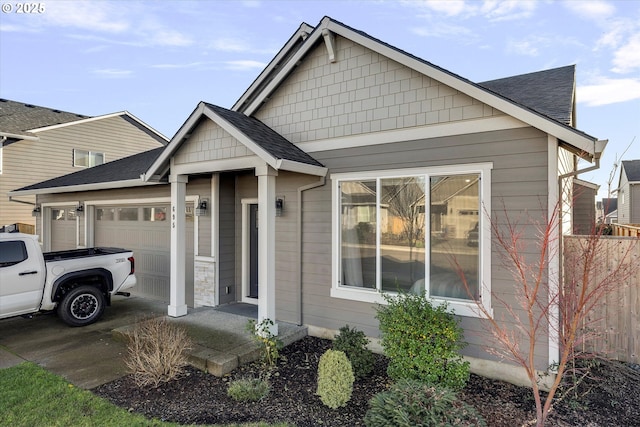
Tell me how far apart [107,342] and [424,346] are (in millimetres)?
5189

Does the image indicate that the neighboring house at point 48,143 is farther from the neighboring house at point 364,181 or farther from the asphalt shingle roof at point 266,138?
the asphalt shingle roof at point 266,138

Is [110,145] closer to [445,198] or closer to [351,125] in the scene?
[351,125]

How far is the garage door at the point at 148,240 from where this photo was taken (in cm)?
891

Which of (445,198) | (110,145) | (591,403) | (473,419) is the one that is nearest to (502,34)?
(445,198)

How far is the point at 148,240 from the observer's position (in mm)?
9359

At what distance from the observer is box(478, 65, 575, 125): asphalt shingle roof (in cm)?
538

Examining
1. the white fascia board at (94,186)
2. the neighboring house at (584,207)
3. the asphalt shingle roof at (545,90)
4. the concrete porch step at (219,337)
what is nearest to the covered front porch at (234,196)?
the concrete porch step at (219,337)

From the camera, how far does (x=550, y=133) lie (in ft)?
14.4

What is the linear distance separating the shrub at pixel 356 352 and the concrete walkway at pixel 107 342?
1.33 m

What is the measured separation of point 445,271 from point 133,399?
4220 millimetres

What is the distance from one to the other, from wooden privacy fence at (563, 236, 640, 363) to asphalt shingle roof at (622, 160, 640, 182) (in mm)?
20122

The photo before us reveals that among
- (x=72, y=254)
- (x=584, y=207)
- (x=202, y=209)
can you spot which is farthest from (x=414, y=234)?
(x=72, y=254)

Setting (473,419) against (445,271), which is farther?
(445,271)

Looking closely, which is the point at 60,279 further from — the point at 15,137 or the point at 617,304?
the point at 15,137
